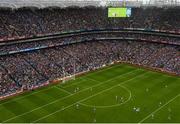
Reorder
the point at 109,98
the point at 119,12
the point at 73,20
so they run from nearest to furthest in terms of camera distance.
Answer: the point at 109,98, the point at 119,12, the point at 73,20

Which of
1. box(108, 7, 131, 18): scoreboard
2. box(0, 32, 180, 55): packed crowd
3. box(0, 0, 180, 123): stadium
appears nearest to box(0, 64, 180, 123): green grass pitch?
box(0, 0, 180, 123): stadium

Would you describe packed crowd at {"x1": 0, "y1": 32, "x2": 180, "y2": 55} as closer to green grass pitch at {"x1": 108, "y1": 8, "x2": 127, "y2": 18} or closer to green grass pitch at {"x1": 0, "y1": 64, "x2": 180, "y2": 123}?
green grass pitch at {"x1": 108, "y1": 8, "x2": 127, "y2": 18}

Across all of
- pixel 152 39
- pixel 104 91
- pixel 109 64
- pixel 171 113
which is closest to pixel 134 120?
pixel 171 113

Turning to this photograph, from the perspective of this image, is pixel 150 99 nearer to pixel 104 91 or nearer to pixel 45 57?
pixel 104 91

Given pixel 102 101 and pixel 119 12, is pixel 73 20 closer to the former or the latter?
pixel 119 12

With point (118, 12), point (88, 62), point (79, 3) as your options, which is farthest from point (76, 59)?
point (79, 3)

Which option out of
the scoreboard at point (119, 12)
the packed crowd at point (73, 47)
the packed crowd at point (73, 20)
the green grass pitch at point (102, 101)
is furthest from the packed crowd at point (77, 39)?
the green grass pitch at point (102, 101)
